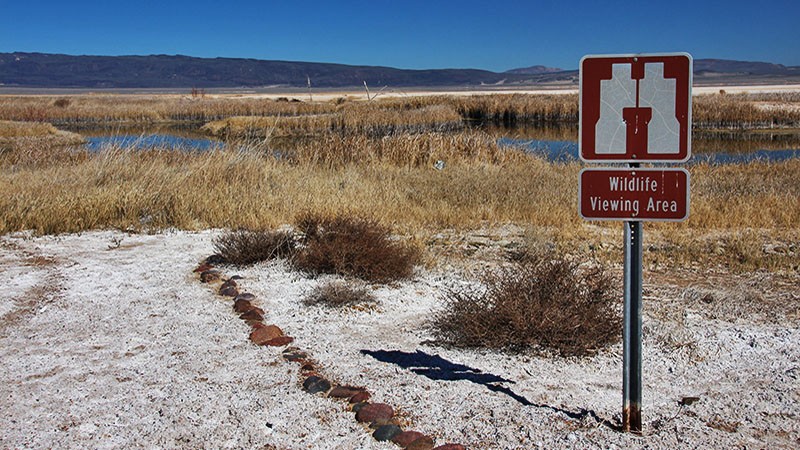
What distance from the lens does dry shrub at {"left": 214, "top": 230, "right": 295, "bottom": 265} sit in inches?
284

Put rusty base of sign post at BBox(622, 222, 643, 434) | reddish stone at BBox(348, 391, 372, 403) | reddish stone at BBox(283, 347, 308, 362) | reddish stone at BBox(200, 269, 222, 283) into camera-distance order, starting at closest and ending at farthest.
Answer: rusty base of sign post at BBox(622, 222, 643, 434) < reddish stone at BBox(348, 391, 372, 403) < reddish stone at BBox(283, 347, 308, 362) < reddish stone at BBox(200, 269, 222, 283)

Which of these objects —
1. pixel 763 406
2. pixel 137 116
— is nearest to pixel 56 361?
pixel 763 406

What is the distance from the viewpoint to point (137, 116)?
5175 cm

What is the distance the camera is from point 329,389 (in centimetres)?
427

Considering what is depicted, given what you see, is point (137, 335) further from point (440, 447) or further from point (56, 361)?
point (440, 447)

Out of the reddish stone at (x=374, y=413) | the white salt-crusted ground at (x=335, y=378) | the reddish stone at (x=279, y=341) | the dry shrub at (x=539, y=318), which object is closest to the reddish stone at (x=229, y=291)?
the white salt-crusted ground at (x=335, y=378)

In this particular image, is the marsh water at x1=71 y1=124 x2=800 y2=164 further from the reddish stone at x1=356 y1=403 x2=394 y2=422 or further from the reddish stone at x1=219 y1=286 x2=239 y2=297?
the reddish stone at x1=356 y1=403 x2=394 y2=422

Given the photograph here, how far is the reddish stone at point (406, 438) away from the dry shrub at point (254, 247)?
3788 millimetres

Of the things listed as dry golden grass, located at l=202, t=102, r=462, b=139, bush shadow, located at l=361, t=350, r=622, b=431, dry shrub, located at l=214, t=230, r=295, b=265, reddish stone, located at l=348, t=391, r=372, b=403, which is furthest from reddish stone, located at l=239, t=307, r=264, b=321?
dry golden grass, located at l=202, t=102, r=462, b=139

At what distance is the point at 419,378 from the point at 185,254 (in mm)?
4141

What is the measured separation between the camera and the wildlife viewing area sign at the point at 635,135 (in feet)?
10.7

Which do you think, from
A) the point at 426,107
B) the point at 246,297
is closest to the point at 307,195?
the point at 246,297

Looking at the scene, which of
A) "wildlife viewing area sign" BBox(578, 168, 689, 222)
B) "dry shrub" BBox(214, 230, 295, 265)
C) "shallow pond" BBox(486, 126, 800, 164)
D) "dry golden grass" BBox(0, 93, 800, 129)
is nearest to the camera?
"wildlife viewing area sign" BBox(578, 168, 689, 222)

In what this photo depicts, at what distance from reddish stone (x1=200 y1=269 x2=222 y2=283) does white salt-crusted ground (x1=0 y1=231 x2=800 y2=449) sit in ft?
0.96
